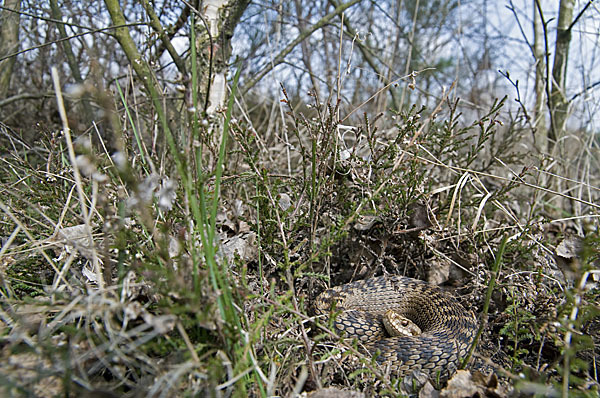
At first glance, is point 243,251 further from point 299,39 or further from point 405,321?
point 299,39

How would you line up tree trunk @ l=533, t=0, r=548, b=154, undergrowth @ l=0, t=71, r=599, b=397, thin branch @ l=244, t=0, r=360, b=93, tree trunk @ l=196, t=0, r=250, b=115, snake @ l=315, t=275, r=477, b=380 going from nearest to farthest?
undergrowth @ l=0, t=71, r=599, b=397 < snake @ l=315, t=275, r=477, b=380 < tree trunk @ l=196, t=0, r=250, b=115 < thin branch @ l=244, t=0, r=360, b=93 < tree trunk @ l=533, t=0, r=548, b=154

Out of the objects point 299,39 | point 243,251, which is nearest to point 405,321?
point 243,251

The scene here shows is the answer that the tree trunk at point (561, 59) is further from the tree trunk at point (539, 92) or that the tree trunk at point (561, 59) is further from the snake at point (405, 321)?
the snake at point (405, 321)

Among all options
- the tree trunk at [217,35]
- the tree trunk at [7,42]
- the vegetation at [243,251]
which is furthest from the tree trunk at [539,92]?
the tree trunk at [7,42]

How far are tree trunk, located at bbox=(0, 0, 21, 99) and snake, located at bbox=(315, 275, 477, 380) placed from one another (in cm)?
462

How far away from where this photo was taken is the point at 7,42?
485 centimetres

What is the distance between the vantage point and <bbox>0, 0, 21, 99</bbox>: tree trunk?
15.0 feet

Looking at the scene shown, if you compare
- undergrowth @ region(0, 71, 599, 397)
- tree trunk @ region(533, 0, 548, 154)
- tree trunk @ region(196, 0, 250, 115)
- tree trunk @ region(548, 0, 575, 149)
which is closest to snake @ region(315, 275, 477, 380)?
undergrowth @ region(0, 71, 599, 397)

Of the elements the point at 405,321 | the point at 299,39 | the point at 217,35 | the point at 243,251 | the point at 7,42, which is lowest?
the point at 405,321

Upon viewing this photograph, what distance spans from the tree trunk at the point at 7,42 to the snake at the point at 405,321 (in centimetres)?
462

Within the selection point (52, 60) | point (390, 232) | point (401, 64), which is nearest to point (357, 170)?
point (390, 232)

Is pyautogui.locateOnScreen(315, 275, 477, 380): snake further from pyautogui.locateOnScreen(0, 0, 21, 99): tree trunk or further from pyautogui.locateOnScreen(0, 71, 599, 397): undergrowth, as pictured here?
pyautogui.locateOnScreen(0, 0, 21, 99): tree trunk

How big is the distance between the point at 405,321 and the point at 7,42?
5577 millimetres

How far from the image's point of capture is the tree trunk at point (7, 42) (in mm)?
4562
